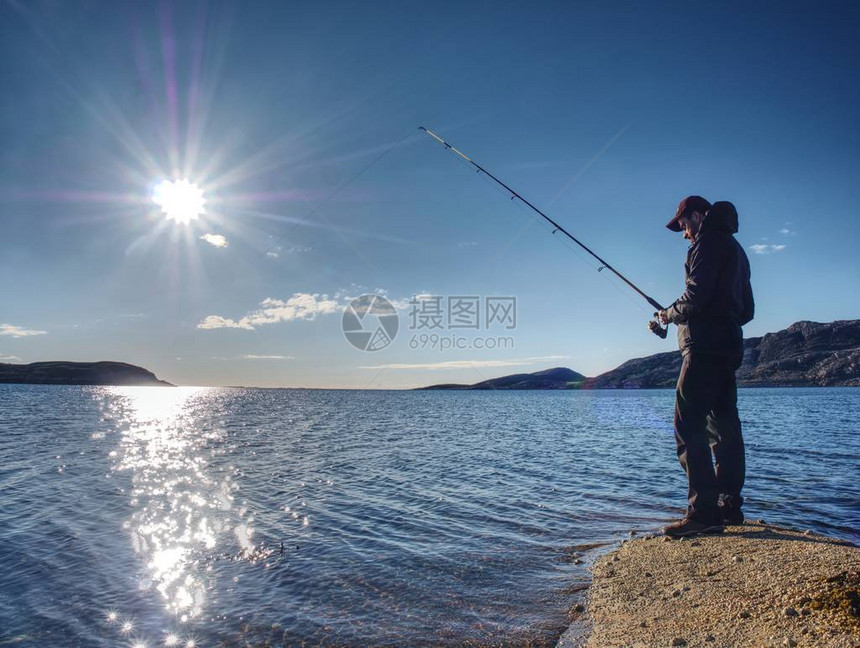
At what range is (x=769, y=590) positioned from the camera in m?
4.86

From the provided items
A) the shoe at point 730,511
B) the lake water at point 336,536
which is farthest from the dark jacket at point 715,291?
the lake water at point 336,536

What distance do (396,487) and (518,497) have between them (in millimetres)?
3540

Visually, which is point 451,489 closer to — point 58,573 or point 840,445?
point 58,573

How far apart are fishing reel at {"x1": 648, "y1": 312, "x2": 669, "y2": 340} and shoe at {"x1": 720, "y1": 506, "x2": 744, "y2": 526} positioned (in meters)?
2.79

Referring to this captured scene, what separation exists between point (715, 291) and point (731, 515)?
11.4 feet

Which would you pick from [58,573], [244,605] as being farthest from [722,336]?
[58,573]

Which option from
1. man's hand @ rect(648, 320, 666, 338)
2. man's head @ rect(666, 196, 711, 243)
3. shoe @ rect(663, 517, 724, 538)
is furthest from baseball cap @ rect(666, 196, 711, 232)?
shoe @ rect(663, 517, 724, 538)

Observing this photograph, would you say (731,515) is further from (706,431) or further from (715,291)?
(715,291)

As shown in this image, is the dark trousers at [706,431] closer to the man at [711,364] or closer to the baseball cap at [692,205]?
the man at [711,364]

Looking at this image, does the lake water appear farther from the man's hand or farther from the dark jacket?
the dark jacket

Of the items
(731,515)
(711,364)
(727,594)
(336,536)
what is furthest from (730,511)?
(336,536)

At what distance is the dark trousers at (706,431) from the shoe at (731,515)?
5.2 inches

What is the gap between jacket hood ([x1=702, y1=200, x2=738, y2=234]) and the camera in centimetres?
705

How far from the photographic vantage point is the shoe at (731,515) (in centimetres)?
735
